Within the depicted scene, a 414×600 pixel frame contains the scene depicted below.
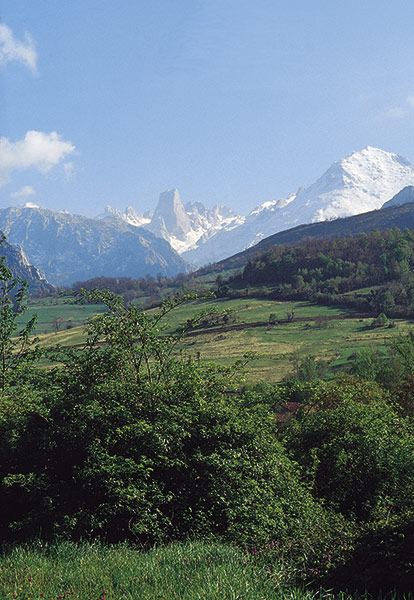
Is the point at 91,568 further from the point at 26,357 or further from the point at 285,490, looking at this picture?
the point at 26,357

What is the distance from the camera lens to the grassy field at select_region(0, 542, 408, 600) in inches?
286

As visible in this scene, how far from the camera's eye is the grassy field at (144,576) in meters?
7.26

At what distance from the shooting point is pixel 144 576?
7945 mm

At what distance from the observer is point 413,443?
59.9 feet

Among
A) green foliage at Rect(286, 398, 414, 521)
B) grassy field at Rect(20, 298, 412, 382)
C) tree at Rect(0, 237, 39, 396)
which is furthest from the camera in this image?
grassy field at Rect(20, 298, 412, 382)

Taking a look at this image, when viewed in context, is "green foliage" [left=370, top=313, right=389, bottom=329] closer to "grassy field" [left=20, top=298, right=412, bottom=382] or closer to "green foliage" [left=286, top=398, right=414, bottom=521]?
"grassy field" [left=20, top=298, right=412, bottom=382]

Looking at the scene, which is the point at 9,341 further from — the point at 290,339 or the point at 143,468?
the point at 290,339

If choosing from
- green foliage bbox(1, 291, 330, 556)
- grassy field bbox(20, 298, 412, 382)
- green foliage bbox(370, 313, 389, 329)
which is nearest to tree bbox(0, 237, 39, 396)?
green foliage bbox(1, 291, 330, 556)

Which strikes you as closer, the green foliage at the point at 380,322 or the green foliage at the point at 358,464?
the green foliage at the point at 358,464

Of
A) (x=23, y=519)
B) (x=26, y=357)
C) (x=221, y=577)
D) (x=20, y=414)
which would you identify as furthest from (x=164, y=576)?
(x=26, y=357)

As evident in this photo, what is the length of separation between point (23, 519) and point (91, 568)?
4.37 m

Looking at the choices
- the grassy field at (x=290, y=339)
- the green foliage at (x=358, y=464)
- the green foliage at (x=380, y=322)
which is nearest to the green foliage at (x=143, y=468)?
A: the green foliage at (x=358, y=464)

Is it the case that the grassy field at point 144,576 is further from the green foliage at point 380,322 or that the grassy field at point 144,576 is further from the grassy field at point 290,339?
the green foliage at point 380,322

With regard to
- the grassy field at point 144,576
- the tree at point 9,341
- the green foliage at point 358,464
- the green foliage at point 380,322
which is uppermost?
the tree at point 9,341
